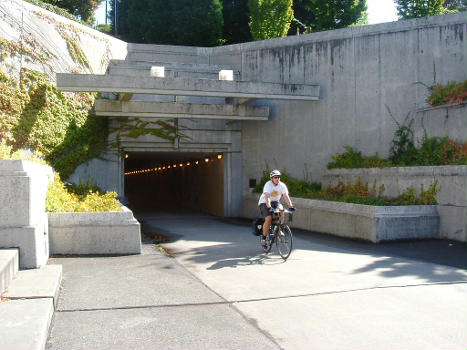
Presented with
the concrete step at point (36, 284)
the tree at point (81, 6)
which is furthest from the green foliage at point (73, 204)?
the tree at point (81, 6)

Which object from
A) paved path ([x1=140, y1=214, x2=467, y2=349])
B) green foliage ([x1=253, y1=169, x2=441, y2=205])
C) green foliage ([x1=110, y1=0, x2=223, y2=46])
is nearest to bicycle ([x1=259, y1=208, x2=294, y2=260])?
paved path ([x1=140, y1=214, x2=467, y2=349])

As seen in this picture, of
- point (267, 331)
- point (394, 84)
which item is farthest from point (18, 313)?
point (394, 84)

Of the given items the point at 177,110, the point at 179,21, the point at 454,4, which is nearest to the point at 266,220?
the point at 177,110

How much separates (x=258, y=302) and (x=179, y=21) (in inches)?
989

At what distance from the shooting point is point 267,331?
193 inches

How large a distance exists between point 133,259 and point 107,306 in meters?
3.36

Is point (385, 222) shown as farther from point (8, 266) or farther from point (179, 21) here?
point (179, 21)

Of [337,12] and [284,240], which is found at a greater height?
[337,12]

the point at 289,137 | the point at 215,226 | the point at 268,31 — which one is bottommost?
the point at 215,226

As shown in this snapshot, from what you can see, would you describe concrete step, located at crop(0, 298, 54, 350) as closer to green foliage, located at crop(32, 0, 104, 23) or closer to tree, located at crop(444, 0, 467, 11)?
green foliage, located at crop(32, 0, 104, 23)

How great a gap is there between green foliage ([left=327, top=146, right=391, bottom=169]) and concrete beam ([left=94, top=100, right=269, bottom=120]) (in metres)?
3.53

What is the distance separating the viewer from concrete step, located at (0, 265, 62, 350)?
13.2ft

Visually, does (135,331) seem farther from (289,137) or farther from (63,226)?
(289,137)

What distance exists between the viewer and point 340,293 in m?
6.53
